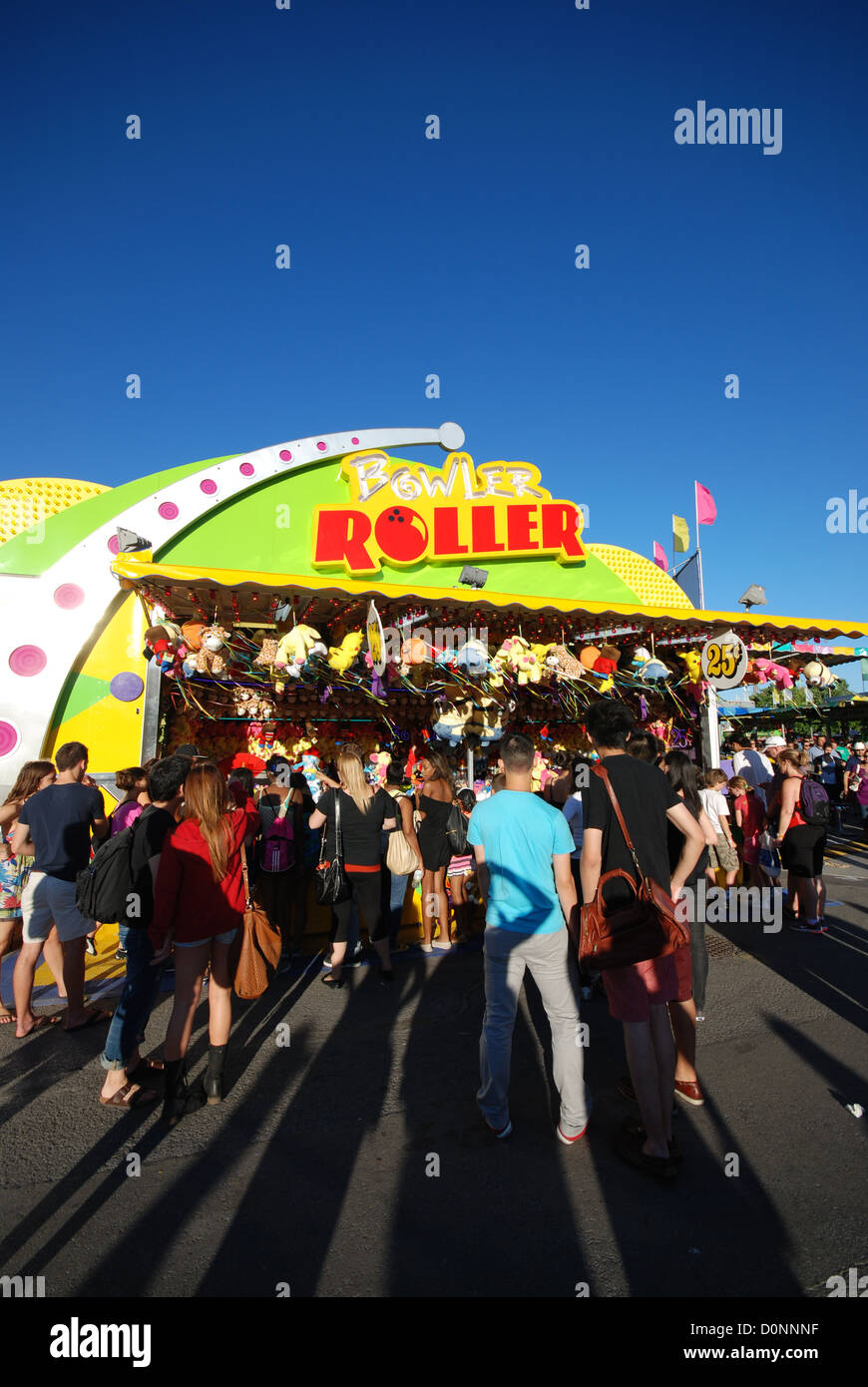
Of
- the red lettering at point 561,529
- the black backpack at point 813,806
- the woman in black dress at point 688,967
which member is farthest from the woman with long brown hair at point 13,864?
the red lettering at point 561,529

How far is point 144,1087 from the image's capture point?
3.61m

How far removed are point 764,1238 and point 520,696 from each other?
6517mm

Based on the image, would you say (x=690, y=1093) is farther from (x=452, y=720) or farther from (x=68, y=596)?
(x=68, y=596)

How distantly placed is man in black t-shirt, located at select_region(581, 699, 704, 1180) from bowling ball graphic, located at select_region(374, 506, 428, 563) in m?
6.12

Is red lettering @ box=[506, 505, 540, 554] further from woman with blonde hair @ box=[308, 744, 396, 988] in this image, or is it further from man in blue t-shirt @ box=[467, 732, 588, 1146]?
man in blue t-shirt @ box=[467, 732, 588, 1146]

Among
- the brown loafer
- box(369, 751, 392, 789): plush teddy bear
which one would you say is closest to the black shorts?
the brown loafer

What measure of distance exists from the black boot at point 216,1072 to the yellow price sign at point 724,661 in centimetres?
674

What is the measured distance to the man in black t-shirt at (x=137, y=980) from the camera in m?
3.44

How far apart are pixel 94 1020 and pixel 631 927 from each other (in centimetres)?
394

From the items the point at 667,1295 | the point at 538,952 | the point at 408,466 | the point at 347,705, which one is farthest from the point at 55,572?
the point at 667,1295

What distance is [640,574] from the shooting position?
12148 millimetres

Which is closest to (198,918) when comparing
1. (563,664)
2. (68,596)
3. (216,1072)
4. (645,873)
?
(216,1072)

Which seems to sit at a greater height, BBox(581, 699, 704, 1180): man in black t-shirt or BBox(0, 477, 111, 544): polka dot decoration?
BBox(0, 477, 111, 544): polka dot decoration

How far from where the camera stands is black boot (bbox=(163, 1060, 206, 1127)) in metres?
3.27
